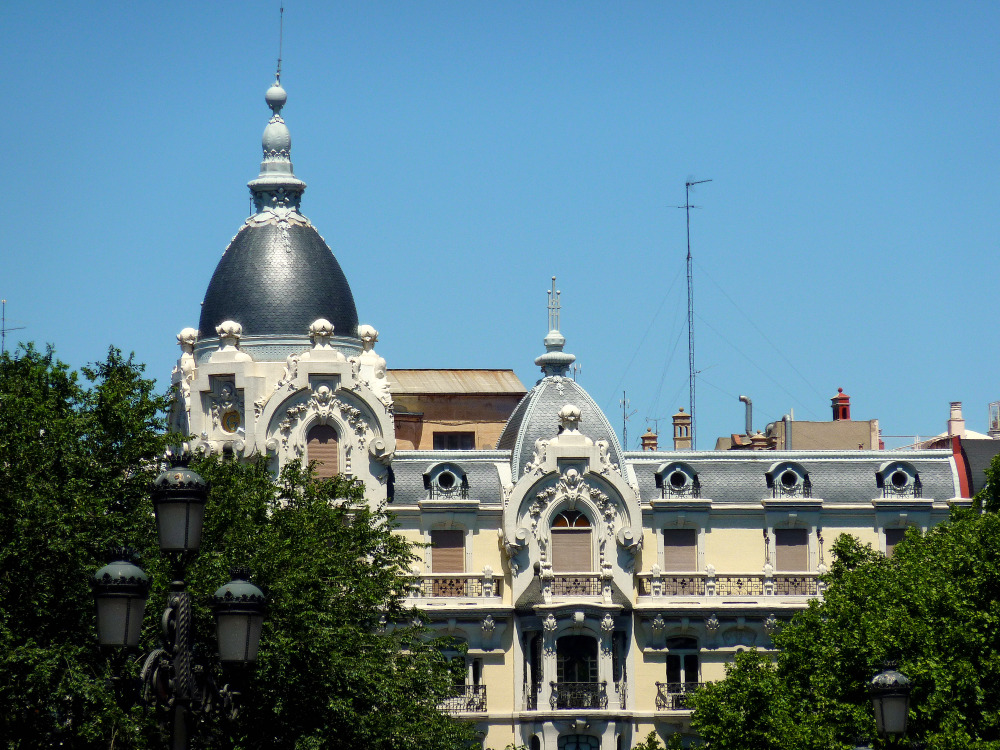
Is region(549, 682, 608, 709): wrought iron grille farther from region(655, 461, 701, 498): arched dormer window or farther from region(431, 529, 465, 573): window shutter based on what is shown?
region(655, 461, 701, 498): arched dormer window

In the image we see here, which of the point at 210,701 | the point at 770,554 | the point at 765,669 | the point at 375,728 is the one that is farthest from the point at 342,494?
the point at 210,701

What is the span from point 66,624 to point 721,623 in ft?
98.6

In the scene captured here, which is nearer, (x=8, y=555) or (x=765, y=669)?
(x=8, y=555)

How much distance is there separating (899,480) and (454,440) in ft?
78.0

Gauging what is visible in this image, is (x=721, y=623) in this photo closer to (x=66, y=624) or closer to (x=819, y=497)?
(x=819, y=497)

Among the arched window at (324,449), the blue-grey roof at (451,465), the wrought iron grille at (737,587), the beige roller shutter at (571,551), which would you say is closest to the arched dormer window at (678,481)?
the wrought iron grille at (737,587)

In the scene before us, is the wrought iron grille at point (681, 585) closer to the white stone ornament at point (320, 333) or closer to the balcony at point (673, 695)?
the balcony at point (673, 695)

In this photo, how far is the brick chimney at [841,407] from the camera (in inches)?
3583

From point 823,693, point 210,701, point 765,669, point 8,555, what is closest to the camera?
point 210,701

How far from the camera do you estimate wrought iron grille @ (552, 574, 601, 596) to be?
7012 centimetres

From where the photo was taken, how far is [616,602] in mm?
70438

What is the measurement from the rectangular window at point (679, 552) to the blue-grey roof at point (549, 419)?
3.27m

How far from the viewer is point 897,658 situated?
180ft

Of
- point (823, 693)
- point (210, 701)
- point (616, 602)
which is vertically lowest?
point (210, 701)
